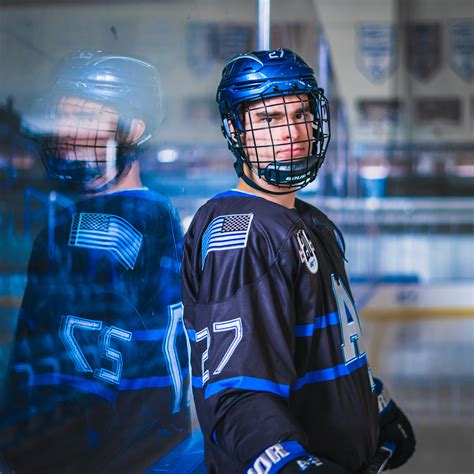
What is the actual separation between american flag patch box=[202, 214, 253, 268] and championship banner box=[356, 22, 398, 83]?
349 inches

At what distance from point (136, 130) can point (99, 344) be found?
344 mm

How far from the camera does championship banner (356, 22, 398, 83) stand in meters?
9.55

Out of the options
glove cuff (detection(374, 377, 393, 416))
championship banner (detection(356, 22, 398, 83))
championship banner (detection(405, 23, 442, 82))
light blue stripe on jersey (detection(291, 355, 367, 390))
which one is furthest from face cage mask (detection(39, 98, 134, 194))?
championship banner (detection(405, 23, 442, 82))

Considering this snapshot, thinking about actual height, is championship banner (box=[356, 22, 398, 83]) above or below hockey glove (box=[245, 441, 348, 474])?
above

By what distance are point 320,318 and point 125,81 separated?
1.48 ft

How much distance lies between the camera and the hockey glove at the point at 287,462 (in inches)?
35.9

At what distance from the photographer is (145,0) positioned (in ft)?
4.26

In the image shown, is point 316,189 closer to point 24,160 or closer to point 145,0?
point 145,0

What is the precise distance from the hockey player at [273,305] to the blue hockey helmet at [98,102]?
0.45 ft

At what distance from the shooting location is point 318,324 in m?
1.16

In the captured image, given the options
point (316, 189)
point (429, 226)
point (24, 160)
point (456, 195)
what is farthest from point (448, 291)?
point (24, 160)

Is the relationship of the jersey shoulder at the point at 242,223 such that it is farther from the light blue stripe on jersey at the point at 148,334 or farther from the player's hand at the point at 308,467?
the player's hand at the point at 308,467

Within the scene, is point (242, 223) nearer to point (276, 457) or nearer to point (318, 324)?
point (318, 324)

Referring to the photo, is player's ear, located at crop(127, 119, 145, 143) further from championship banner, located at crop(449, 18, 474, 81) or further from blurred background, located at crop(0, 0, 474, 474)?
championship banner, located at crop(449, 18, 474, 81)
